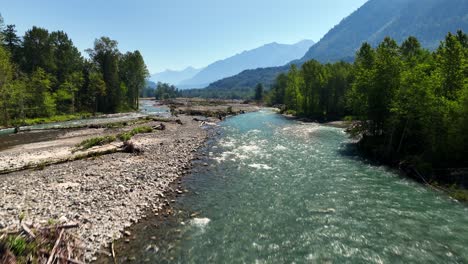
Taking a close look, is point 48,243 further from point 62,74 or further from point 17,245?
point 62,74

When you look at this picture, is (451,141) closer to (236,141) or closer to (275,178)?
(275,178)

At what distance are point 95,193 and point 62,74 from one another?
3478 inches

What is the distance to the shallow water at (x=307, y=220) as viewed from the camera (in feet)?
43.1

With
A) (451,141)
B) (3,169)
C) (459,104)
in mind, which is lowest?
(3,169)

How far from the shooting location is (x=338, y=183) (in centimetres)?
2342

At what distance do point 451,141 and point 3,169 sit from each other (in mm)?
41984

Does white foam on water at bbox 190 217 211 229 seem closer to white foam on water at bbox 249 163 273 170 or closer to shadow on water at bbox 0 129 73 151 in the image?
white foam on water at bbox 249 163 273 170

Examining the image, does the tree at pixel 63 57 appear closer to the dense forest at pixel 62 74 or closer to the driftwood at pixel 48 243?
the dense forest at pixel 62 74

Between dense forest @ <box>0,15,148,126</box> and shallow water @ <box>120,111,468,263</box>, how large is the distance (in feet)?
207

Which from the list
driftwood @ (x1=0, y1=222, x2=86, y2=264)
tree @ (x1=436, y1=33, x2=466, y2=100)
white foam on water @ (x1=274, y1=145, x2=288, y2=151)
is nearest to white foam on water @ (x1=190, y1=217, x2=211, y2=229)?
driftwood @ (x1=0, y1=222, x2=86, y2=264)

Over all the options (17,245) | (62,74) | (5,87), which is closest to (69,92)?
(62,74)

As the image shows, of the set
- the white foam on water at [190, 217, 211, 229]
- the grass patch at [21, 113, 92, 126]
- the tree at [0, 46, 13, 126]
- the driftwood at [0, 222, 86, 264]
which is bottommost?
the grass patch at [21, 113, 92, 126]

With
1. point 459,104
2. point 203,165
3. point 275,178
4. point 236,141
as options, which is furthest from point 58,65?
point 459,104

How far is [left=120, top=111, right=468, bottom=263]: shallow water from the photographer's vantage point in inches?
517
